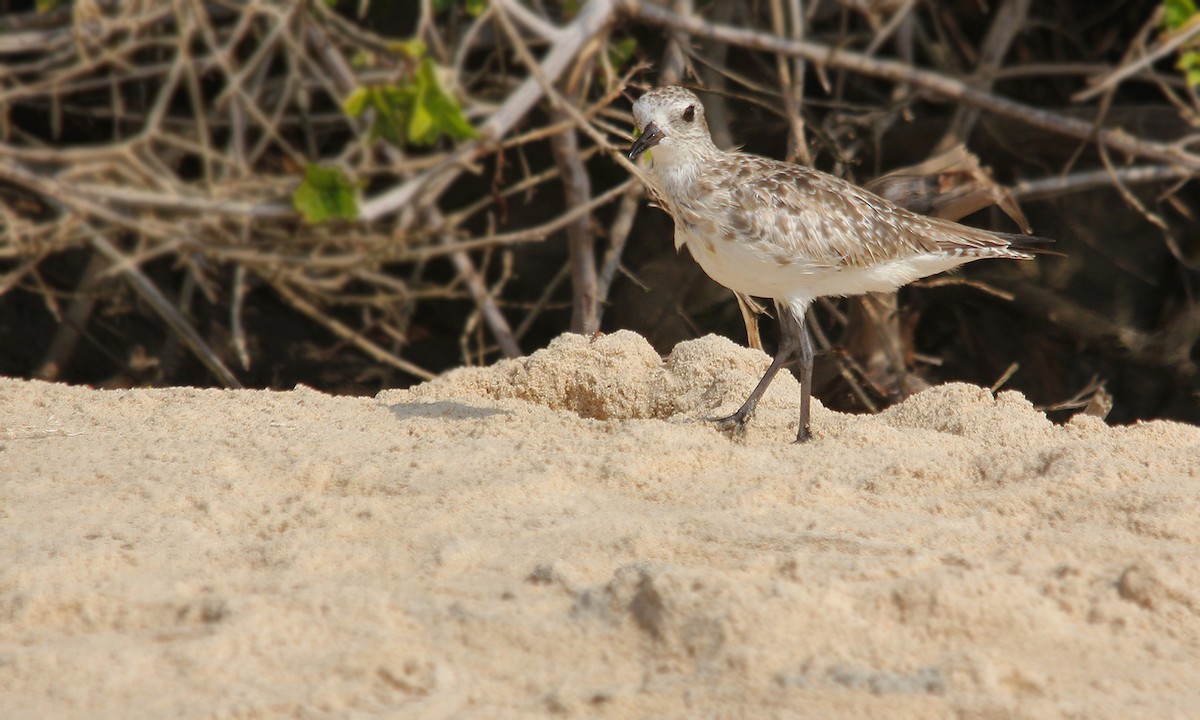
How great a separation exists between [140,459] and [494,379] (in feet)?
4.22

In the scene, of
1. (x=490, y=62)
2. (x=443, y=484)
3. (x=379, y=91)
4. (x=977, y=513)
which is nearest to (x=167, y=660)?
(x=443, y=484)

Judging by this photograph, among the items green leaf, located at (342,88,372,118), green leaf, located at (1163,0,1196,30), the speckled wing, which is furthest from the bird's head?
green leaf, located at (1163,0,1196,30)

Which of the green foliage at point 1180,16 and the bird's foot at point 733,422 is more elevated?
the green foliage at point 1180,16

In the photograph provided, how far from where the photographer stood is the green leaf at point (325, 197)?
4902 mm

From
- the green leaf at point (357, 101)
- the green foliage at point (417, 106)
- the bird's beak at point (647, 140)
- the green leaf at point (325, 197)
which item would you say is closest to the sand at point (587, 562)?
the bird's beak at point (647, 140)

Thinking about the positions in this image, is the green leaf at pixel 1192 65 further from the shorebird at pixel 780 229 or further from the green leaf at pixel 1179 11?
the shorebird at pixel 780 229

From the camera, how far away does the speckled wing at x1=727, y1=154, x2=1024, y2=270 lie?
4027 mm

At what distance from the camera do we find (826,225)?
412cm

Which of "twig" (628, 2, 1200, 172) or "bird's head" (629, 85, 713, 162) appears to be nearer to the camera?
"bird's head" (629, 85, 713, 162)

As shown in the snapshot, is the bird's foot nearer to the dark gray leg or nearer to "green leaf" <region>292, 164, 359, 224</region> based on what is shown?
the dark gray leg

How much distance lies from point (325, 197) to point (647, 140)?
155 centimetres

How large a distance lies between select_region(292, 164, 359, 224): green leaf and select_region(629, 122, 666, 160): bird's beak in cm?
141

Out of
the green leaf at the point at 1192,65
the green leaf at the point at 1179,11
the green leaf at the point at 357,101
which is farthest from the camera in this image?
the green leaf at the point at 1179,11

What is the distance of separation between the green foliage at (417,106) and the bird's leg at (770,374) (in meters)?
1.42
